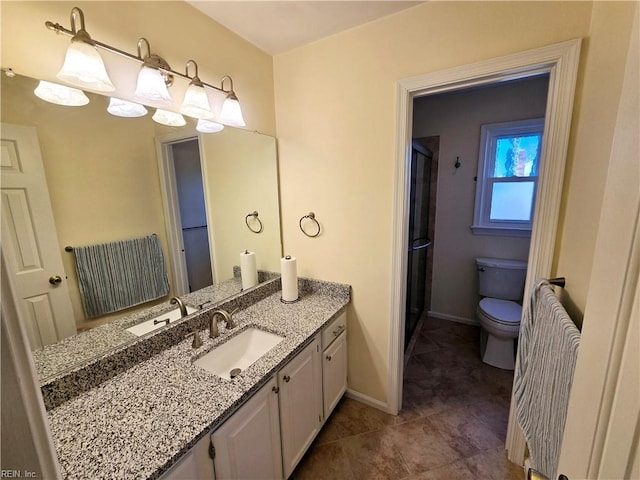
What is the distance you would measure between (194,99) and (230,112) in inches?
8.4

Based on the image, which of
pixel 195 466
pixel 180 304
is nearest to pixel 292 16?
pixel 180 304

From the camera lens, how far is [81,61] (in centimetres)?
89

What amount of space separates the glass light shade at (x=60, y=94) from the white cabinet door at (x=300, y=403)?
1332 millimetres

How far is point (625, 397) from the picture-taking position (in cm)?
37

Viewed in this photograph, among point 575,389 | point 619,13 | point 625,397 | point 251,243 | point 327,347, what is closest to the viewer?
point 625,397

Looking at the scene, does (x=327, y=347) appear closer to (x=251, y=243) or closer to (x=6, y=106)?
(x=251, y=243)

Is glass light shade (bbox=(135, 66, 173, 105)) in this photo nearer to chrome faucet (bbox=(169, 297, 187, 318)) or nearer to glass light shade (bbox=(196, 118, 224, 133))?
glass light shade (bbox=(196, 118, 224, 133))

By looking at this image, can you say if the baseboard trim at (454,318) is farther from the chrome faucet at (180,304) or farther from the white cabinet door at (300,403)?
the chrome faucet at (180,304)

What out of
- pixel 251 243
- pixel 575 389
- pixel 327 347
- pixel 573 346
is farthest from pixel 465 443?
pixel 251 243

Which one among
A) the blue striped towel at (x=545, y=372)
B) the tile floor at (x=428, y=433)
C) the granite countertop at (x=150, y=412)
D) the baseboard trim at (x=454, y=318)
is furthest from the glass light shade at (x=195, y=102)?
the baseboard trim at (x=454, y=318)

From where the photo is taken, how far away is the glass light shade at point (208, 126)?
4.64 ft

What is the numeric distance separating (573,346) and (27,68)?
6.15ft

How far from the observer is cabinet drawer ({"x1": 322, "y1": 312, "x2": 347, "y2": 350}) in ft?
5.17

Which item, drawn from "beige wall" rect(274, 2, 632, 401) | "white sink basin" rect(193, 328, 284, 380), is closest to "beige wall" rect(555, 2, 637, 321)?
"beige wall" rect(274, 2, 632, 401)
